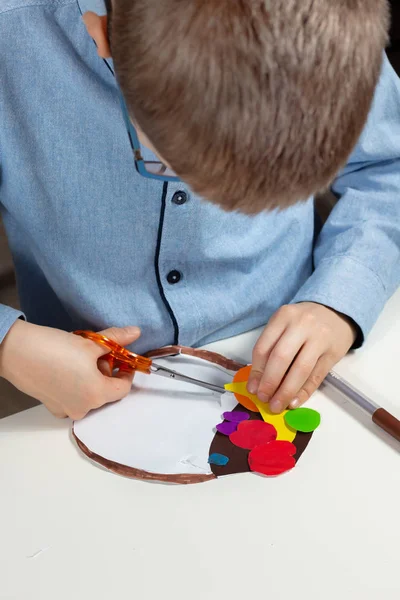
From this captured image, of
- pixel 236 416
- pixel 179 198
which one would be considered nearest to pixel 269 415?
pixel 236 416

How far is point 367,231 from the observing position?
799 millimetres

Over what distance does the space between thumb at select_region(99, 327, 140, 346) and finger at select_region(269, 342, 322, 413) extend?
159 millimetres

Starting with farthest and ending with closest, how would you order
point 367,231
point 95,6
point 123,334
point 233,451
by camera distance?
point 367,231, point 123,334, point 233,451, point 95,6

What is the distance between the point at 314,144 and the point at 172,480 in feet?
0.99

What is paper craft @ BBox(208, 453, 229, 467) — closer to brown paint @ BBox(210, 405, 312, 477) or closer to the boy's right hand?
brown paint @ BBox(210, 405, 312, 477)

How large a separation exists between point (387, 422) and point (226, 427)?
143 mm

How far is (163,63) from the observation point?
388 millimetres

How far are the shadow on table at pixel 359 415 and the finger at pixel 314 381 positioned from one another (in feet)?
0.04

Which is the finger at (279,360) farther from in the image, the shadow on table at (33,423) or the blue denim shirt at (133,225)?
the shadow on table at (33,423)

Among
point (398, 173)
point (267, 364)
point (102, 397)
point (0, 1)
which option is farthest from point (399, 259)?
point (0, 1)

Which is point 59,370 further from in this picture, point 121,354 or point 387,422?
point 387,422

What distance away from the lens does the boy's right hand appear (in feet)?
2.04

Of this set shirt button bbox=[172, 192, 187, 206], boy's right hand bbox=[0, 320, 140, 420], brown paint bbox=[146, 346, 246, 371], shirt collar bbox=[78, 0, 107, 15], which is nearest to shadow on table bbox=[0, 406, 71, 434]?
boy's right hand bbox=[0, 320, 140, 420]

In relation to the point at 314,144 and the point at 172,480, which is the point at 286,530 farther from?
the point at 314,144
